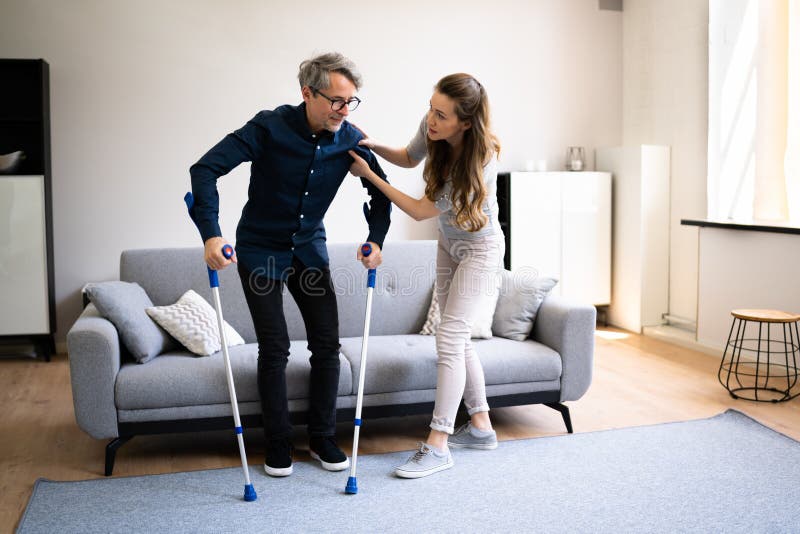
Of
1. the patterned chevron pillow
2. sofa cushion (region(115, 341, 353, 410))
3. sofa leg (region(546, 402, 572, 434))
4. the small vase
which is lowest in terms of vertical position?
sofa leg (region(546, 402, 572, 434))

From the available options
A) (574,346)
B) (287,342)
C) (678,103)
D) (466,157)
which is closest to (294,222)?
(287,342)

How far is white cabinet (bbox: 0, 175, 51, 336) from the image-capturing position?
454 centimetres

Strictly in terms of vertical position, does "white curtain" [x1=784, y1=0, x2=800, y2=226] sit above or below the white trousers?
above

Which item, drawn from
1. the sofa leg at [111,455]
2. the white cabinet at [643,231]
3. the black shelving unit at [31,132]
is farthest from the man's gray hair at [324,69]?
the white cabinet at [643,231]

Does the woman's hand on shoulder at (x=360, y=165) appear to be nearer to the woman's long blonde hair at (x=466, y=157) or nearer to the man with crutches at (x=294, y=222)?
the man with crutches at (x=294, y=222)

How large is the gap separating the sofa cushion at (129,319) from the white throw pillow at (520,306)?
4.96ft

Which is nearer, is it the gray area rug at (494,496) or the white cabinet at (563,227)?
the gray area rug at (494,496)

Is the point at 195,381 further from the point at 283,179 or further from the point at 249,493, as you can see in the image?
the point at 283,179

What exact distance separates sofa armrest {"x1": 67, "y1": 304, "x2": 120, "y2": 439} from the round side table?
277 cm

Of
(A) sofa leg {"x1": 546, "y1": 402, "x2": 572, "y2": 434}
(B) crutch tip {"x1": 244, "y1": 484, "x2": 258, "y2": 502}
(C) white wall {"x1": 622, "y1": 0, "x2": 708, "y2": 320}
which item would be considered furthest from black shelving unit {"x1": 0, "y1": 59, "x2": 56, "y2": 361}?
(C) white wall {"x1": 622, "y1": 0, "x2": 708, "y2": 320}

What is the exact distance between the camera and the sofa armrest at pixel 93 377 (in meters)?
2.72

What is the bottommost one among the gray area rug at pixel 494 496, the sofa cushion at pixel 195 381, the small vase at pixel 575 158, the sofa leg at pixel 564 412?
the gray area rug at pixel 494 496

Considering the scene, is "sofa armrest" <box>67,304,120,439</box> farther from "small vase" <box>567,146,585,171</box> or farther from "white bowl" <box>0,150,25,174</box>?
"small vase" <box>567,146,585,171</box>

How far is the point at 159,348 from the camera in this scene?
3.06 meters
